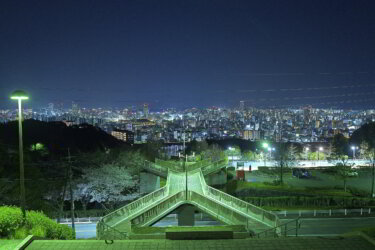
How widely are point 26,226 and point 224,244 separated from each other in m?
6.01

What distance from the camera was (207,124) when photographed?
13762cm

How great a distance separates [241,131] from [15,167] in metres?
102

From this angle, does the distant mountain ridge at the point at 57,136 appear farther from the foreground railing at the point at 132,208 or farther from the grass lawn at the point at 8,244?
the grass lawn at the point at 8,244

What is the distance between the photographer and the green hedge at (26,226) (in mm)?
10711

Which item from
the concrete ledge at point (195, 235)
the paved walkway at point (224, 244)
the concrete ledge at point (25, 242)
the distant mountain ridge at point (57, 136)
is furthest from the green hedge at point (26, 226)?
the distant mountain ridge at point (57, 136)

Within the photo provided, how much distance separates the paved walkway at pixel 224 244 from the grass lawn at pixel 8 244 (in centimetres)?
44

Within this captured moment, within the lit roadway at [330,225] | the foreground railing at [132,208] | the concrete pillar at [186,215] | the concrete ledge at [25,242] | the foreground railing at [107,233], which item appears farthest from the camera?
the lit roadway at [330,225]

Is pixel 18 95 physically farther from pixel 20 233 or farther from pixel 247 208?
pixel 247 208

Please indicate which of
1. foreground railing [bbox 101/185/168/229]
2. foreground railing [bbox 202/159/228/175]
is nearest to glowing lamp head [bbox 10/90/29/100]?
foreground railing [bbox 101/185/168/229]

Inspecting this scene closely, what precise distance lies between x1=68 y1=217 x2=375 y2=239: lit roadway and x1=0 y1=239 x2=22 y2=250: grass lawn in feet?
40.3

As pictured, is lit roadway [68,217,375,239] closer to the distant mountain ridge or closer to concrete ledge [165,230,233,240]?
concrete ledge [165,230,233,240]

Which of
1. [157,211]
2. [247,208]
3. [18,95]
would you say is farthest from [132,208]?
[18,95]

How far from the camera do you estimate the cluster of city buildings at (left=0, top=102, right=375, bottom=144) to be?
97.9 metres

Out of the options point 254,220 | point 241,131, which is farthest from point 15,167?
point 241,131
